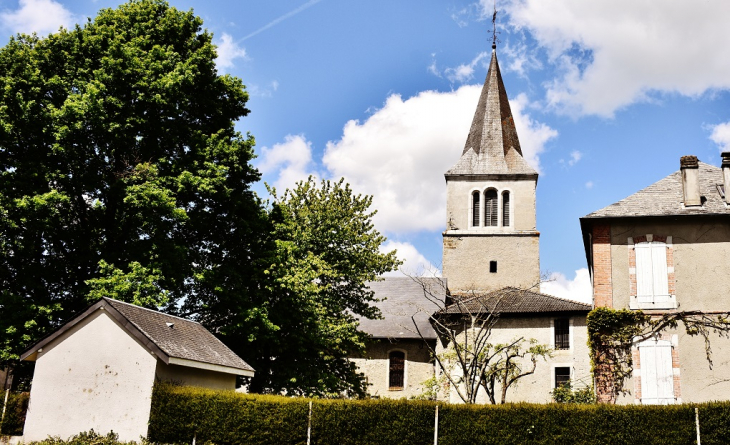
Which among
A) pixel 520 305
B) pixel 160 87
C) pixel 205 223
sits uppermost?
pixel 160 87

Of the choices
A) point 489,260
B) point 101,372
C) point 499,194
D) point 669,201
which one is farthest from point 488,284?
point 101,372

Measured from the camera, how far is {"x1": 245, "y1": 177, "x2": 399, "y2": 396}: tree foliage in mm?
21859

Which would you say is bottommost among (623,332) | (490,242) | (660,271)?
(623,332)

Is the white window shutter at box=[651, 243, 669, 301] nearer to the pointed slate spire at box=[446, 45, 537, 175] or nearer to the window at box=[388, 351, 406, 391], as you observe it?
the window at box=[388, 351, 406, 391]

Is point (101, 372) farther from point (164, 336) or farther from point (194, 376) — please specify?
point (194, 376)

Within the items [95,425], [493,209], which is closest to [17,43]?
[95,425]

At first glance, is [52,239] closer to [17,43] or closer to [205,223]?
[205,223]

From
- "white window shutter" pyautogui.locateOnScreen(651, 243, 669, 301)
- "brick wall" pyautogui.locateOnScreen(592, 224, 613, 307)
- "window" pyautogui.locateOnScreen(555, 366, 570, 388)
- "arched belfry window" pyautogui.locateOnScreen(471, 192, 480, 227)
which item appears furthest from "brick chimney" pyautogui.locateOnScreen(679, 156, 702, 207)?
"arched belfry window" pyautogui.locateOnScreen(471, 192, 480, 227)

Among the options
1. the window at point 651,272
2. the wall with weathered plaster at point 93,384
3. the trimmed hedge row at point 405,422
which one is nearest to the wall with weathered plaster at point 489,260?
the window at point 651,272

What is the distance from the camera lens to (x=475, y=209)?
3738 centimetres

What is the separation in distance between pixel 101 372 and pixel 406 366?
18.5m

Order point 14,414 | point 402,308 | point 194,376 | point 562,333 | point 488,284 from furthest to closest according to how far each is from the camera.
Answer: point 488,284 < point 402,308 < point 562,333 < point 14,414 < point 194,376

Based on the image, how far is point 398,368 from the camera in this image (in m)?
31.5

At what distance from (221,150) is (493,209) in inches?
813
